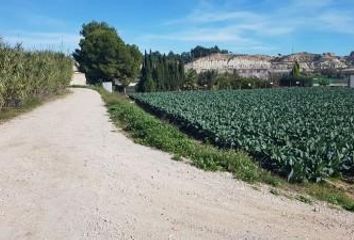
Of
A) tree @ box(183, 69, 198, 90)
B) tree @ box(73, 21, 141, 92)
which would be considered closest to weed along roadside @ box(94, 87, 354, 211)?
tree @ box(183, 69, 198, 90)

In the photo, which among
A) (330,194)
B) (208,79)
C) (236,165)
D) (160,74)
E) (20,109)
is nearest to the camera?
(330,194)

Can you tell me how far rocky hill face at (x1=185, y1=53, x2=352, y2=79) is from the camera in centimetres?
10900

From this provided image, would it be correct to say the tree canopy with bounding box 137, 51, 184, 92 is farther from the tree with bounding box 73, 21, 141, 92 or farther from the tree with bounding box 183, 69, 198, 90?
the tree with bounding box 73, 21, 141, 92

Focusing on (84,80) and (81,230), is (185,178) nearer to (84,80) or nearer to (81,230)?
(81,230)

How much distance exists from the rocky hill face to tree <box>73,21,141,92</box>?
115ft

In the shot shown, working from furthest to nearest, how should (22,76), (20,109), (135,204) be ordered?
1. (20,109)
2. (22,76)
3. (135,204)

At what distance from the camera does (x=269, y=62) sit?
12381cm

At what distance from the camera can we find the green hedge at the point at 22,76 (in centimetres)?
1970

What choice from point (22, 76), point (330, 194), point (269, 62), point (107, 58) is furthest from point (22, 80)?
point (269, 62)

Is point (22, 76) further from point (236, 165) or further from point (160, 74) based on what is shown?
point (160, 74)

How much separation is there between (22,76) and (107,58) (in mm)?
43188

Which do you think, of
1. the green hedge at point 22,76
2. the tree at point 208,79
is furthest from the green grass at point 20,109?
the tree at point 208,79

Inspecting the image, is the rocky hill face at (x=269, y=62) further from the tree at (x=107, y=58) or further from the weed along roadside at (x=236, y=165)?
the weed along roadside at (x=236, y=165)

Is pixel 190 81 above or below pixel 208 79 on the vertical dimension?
below
